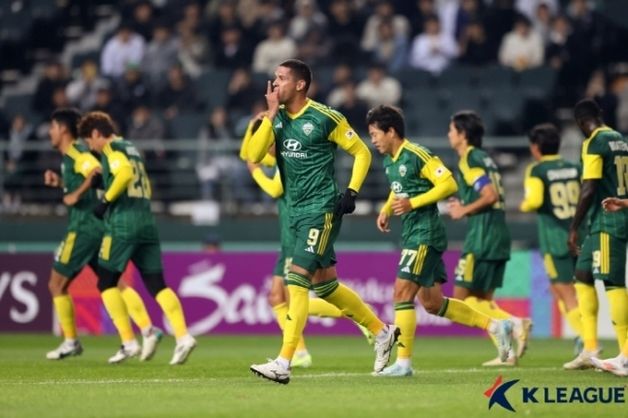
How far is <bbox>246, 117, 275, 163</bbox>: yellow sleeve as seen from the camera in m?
11.6

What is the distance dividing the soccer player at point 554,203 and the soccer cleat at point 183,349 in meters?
4.21

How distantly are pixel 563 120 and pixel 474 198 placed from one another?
899 centimetres

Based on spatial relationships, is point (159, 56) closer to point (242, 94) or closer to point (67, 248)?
point (242, 94)

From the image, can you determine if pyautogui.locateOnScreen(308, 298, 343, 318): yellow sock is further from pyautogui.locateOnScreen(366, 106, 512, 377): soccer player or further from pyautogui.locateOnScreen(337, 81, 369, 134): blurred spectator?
pyautogui.locateOnScreen(337, 81, 369, 134): blurred spectator

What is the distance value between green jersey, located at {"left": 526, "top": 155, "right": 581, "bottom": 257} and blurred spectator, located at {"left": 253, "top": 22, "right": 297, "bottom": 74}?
9.85m

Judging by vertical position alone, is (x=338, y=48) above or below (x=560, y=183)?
above

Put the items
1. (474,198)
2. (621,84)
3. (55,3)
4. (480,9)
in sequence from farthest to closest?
(55,3), (480,9), (621,84), (474,198)

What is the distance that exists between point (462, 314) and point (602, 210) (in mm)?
1749

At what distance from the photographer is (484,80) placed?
24.3m

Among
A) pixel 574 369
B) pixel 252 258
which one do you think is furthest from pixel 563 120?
pixel 574 369

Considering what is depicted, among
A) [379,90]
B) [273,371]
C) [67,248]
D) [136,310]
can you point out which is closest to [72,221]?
[67,248]

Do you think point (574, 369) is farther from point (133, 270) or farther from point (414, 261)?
point (133, 270)

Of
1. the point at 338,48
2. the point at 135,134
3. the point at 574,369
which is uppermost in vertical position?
the point at 338,48

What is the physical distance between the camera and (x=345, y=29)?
84.6 ft
